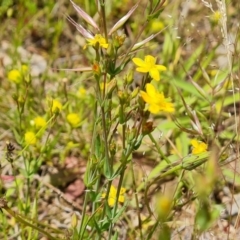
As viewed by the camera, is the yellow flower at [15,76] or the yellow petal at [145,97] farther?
the yellow flower at [15,76]

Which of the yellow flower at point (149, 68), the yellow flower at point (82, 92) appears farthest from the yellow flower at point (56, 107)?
the yellow flower at point (82, 92)

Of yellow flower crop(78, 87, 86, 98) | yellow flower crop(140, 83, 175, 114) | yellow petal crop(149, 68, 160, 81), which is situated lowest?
yellow flower crop(78, 87, 86, 98)

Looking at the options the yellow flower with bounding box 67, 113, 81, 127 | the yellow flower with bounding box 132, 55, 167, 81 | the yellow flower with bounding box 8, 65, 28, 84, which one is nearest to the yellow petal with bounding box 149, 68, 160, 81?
the yellow flower with bounding box 132, 55, 167, 81

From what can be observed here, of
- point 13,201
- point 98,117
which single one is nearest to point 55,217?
point 13,201

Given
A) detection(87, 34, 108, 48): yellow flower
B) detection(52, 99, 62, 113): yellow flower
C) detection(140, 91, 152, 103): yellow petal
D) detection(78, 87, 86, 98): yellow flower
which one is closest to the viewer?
detection(140, 91, 152, 103): yellow petal

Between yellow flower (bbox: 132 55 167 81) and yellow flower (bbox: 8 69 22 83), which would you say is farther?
yellow flower (bbox: 8 69 22 83)

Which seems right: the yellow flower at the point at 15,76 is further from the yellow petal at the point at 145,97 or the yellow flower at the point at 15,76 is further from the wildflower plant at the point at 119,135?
the yellow petal at the point at 145,97

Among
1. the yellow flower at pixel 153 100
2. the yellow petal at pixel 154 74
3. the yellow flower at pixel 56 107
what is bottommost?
the yellow flower at pixel 56 107

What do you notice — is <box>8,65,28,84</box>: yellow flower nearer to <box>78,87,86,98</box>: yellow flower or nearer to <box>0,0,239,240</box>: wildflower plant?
<box>0,0,239,240</box>: wildflower plant

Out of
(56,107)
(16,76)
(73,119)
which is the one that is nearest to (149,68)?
(56,107)

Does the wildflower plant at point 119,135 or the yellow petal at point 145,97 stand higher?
the yellow petal at point 145,97

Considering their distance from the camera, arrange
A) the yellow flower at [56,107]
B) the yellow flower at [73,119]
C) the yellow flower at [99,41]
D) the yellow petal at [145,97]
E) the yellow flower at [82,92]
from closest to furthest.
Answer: the yellow petal at [145,97], the yellow flower at [99,41], the yellow flower at [56,107], the yellow flower at [73,119], the yellow flower at [82,92]

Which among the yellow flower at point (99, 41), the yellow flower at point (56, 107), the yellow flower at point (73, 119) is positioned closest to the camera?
the yellow flower at point (99, 41)
